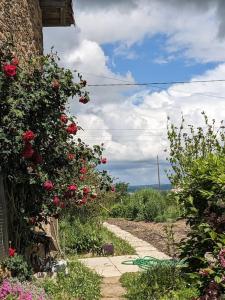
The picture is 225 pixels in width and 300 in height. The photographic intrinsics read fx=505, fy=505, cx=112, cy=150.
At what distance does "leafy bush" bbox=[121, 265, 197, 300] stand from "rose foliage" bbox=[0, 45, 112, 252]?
1.67m

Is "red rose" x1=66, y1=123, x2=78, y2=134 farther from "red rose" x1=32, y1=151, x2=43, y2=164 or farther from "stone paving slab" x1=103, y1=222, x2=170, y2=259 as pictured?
"stone paving slab" x1=103, y1=222, x2=170, y2=259

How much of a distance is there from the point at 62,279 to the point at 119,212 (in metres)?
19.4

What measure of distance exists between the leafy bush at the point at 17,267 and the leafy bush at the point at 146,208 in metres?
14.3

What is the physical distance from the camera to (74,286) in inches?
294

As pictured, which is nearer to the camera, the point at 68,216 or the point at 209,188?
the point at 209,188

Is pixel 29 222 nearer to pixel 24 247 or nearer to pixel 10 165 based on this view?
pixel 24 247

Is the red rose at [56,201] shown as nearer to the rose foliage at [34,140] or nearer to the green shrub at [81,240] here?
the rose foliage at [34,140]

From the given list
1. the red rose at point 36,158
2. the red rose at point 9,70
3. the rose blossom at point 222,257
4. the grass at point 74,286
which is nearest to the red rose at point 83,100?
the red rose at point 36,158

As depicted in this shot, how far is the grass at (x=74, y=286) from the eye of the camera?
6.91 meters

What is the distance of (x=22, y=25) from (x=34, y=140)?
278 centimetres

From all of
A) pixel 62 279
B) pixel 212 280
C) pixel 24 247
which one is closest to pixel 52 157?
pixel 24 247

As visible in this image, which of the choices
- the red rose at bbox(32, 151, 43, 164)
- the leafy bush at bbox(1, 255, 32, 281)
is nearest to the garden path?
the leafy bush at bbox(1, 255, 32, 281)

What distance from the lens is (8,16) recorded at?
793 centimetres

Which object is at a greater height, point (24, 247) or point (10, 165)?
point (10, 165)
